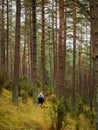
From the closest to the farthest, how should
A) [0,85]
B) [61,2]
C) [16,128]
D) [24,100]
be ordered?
[16,128]
[0,85]
[24,100]
[61,2]

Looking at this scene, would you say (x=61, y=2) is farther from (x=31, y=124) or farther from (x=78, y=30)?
(x=78, y=30)

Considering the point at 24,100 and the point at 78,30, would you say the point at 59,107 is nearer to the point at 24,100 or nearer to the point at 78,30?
the point at 24,100

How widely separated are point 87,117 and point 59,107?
798cm

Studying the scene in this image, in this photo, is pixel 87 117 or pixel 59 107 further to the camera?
pixel 87 117

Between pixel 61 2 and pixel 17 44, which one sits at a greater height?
pixel 61 2

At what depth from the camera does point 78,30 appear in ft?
105

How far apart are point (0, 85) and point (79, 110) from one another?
4717mm

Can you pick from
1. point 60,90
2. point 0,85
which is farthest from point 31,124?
point 60,90

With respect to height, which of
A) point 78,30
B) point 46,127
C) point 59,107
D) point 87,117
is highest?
point 78,30

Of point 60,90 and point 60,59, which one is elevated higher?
point 60,59

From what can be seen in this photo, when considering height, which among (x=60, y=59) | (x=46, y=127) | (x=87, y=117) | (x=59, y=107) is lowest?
(x=87, y=117)

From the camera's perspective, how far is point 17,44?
12.8m

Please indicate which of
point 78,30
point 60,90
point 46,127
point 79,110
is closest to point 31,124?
point 46,127

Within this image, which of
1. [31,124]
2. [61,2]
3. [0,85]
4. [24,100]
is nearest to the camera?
[31,124]
